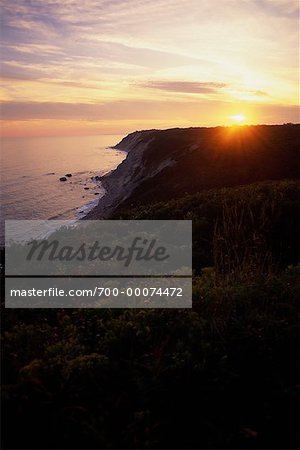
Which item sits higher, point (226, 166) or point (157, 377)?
point (226, 166)

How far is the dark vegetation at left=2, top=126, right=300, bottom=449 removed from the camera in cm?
432

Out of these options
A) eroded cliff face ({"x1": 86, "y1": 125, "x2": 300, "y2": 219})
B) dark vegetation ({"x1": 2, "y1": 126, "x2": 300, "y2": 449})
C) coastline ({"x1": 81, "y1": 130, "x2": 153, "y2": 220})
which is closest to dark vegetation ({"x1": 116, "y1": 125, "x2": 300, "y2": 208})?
eroded cliff face ({"x1": 86, "y1": 125, "x2": 300, "y2": 219})

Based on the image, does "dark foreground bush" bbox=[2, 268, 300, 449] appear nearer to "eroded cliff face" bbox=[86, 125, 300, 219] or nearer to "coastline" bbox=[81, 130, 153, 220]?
"eroded cliff face" bbox=[86, 125, 300, 219]

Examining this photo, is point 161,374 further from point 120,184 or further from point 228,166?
point 120,184

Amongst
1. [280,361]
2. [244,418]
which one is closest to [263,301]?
[280,361]

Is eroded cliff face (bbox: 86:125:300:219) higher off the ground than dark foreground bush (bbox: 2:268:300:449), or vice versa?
eroded cliff face (bbox: 86:125:300:219)

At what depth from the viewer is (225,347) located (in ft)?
18.6

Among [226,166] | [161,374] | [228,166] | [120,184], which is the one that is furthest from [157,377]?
[120,184]

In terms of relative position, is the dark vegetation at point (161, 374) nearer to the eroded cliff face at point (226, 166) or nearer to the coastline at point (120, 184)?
the eroded cliff face at point (226, 166)

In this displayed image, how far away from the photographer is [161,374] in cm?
Result: 505

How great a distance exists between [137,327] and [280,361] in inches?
81.0

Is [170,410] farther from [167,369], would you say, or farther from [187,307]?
[187,307]

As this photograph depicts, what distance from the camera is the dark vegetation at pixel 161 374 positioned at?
4.32 metres

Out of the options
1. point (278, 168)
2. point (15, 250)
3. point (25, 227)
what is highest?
point (278, 168)
